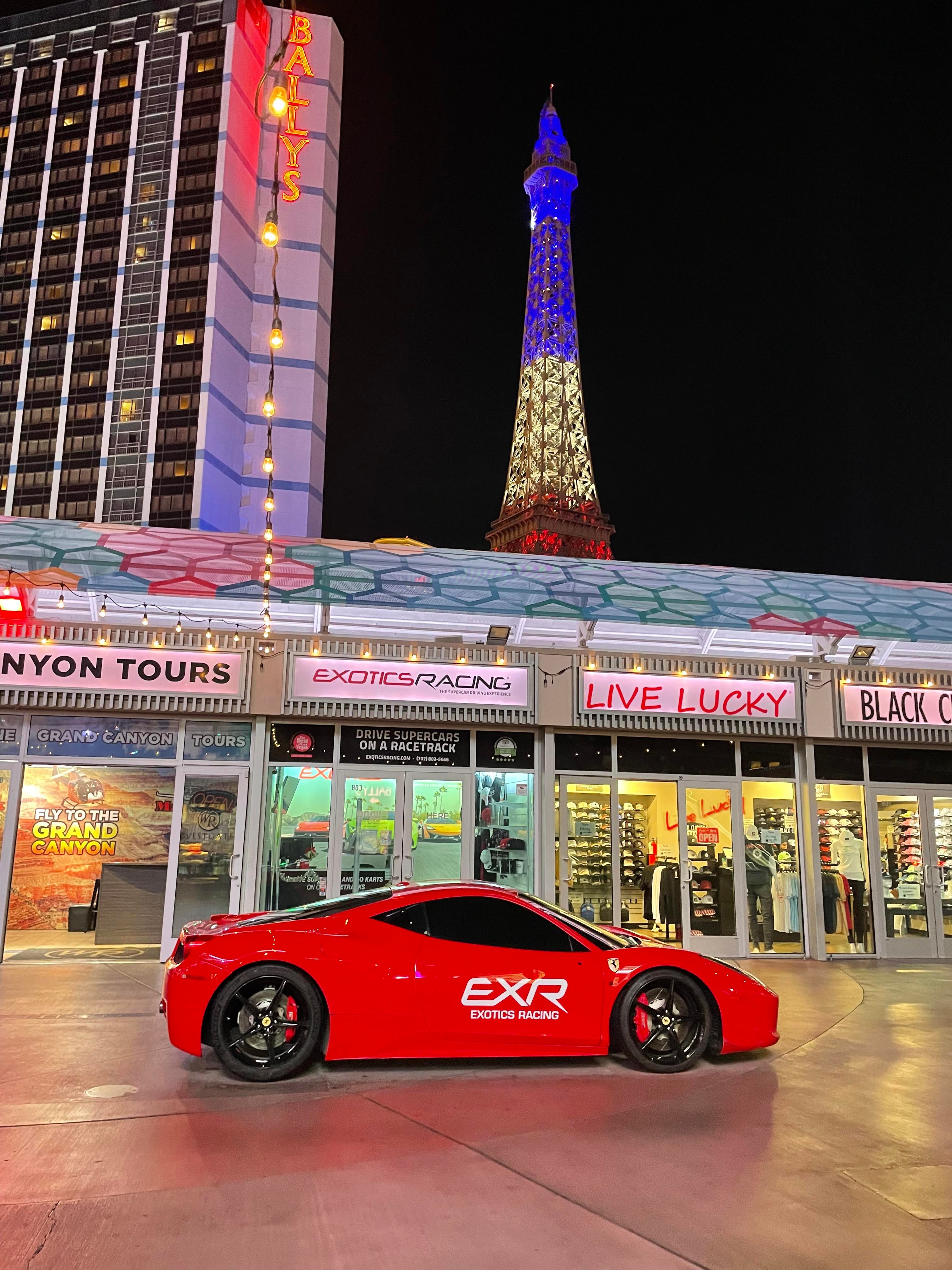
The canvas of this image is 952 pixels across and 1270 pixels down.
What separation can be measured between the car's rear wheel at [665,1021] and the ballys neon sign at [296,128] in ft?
149

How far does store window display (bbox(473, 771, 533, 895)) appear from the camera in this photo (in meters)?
11.3

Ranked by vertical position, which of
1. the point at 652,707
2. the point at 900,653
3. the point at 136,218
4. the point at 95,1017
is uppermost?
the point at 136,218

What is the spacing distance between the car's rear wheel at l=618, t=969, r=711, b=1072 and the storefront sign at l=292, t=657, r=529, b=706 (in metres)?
5.55

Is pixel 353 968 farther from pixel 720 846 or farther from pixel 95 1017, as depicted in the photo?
pixel 720 846

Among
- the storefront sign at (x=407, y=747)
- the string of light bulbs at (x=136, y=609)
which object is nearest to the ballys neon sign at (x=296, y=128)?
the string of light bulbs at (x=136, y=609)

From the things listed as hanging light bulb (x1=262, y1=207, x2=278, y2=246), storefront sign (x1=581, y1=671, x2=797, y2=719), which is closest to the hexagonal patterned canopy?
storefront sign (x1=581, y1=671, x2=797, y2=719)

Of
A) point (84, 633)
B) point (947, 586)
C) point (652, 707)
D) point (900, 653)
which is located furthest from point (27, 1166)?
point (947, 586)

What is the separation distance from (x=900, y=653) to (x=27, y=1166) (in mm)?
12520

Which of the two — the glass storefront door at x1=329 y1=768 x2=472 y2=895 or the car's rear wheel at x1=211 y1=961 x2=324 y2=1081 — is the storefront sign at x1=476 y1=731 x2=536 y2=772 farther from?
the car's rear wheel at x1=211 y1=961 x2=324 y2=1081

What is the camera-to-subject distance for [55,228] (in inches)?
2931

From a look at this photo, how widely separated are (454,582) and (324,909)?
7.59m

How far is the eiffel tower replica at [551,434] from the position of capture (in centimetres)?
6506

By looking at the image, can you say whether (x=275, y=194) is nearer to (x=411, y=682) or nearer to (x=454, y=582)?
(x=411, y=682)

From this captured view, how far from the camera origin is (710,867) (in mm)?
11719
